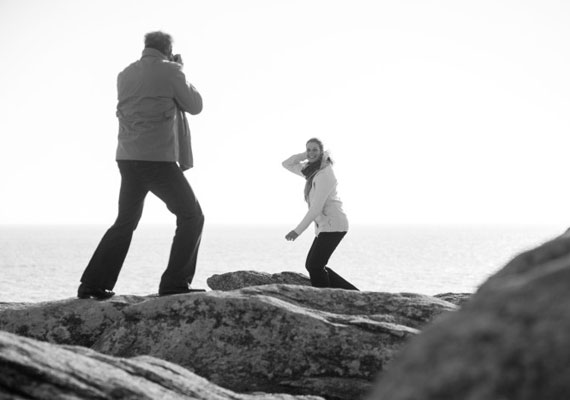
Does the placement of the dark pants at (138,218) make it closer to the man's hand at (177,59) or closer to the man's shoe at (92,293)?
the man's shoe at (92,293)

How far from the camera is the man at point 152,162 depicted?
29.9 ft

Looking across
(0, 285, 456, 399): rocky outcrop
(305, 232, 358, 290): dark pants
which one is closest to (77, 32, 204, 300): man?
(0, 285, 456, 399): rocky outcrop

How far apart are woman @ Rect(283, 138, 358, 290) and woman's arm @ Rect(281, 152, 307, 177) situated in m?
0.86

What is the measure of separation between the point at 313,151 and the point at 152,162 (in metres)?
3.78

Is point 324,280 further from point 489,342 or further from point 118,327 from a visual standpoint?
point 489,342

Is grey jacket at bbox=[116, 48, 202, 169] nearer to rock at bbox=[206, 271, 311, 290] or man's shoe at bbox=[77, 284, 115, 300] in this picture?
man's shoe at bbox=[77, 284, 115, 300]

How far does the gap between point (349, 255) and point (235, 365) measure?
156m

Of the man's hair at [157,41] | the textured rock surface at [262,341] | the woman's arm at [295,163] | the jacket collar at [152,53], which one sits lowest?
the textured rock surface at [262,341]

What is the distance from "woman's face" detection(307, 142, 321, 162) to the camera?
12273 millimetres

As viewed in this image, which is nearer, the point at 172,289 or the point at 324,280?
the point at 172,289

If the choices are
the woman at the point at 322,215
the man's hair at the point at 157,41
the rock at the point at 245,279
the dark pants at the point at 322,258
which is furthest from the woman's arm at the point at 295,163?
the man's hair at the point at 157,41

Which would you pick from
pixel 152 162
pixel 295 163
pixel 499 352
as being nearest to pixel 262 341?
pixel 152 162

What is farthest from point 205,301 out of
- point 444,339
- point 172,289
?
point 444,339

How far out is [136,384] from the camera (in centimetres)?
515
